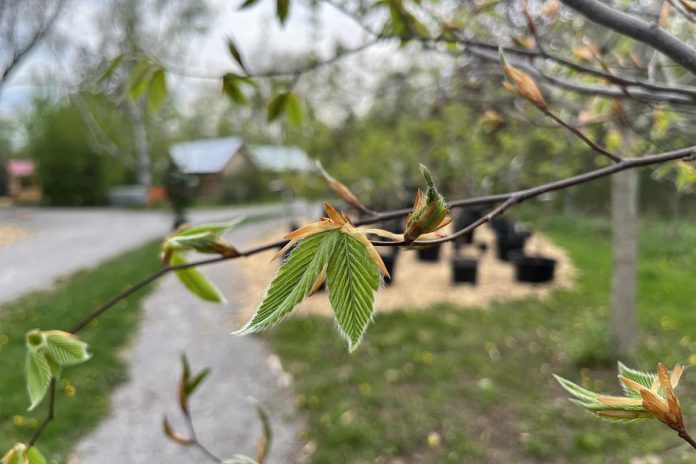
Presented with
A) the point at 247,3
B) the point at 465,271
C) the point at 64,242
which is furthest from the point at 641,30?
the point at 64,242

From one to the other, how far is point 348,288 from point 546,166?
7.24 m

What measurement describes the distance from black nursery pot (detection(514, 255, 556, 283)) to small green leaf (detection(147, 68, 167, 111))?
6062 mm

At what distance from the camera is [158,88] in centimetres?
82

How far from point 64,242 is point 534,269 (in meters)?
10.4

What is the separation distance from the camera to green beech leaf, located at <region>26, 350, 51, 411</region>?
19.6 inches

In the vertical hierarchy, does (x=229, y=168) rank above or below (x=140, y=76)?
below

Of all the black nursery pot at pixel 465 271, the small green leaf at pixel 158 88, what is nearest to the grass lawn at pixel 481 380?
the black nursery pot at pixel 465 271

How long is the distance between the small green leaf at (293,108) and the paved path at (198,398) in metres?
2.40

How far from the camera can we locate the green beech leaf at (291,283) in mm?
314

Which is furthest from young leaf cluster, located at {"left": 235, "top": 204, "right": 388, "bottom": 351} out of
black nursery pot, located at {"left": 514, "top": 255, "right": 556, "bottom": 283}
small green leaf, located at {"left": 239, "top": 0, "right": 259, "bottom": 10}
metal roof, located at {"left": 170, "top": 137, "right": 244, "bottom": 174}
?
metal roof, located at {"left": 170, "top": 137, "right": 244, "bottom": 174}

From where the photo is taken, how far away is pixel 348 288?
0.34 m

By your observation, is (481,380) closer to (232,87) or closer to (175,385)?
(175,385)

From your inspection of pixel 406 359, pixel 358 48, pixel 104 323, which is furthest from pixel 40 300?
pixel 358 48

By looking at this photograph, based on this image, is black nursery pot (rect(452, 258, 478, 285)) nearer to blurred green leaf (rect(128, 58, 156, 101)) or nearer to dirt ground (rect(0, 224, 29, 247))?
blurred green leaf (rect(128, 58, 156, 101))
